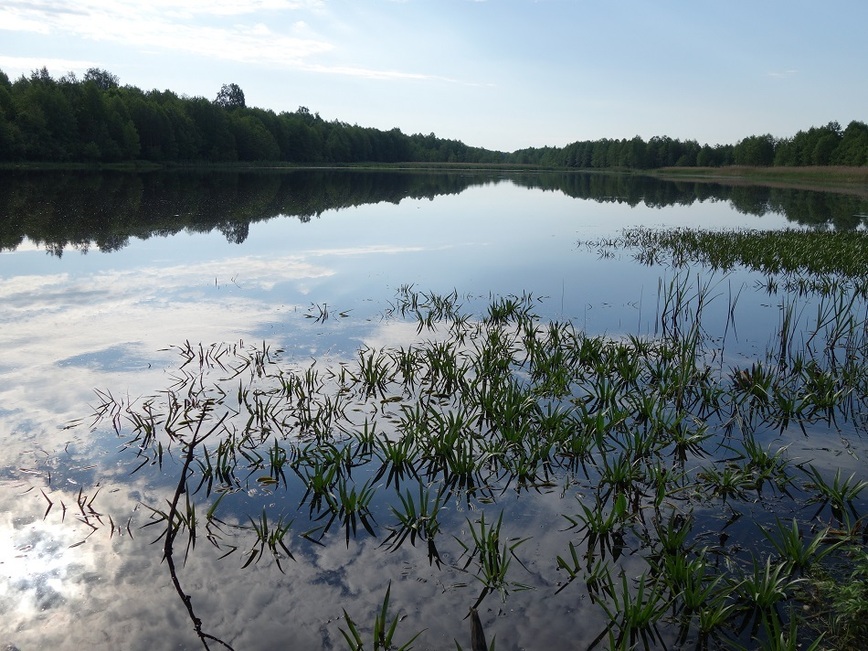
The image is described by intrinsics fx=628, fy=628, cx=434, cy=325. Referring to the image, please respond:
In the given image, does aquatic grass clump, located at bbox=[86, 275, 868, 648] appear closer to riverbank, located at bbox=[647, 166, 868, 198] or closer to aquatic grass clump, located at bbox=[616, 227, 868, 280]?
aquatic grass clump, located at bbox=[616, 227, 868, 280]

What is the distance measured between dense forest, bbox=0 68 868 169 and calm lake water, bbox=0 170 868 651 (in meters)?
50.6

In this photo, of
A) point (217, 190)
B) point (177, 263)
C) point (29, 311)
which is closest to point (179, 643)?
point (29, 311)

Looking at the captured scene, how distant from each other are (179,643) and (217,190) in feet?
164

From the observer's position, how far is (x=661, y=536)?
5.59 meters

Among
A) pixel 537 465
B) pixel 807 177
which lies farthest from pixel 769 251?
pixel 807 177

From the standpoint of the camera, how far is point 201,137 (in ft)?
337

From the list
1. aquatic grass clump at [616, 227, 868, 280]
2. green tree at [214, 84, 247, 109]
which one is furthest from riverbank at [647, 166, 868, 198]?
green tree at [214, 84, 247, 109]

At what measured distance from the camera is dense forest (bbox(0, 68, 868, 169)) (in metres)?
73.4

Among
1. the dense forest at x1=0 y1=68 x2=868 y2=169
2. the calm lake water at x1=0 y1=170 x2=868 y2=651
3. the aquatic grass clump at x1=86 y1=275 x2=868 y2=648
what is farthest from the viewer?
the dense forest at x1=0 y1=68 x2=868 y2=169

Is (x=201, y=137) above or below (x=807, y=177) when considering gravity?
above

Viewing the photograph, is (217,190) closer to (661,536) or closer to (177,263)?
(177,263)

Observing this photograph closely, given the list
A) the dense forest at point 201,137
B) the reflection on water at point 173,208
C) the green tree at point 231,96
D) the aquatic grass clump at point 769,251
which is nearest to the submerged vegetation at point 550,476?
the aquatic grass clump at point 769,251

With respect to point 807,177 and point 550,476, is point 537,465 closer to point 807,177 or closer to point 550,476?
point 550,476

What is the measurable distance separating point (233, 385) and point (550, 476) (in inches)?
203
